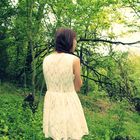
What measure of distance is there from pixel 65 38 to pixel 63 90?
2.14ft

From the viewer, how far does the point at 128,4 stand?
755 inches

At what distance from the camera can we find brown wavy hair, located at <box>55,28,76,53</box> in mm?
4938

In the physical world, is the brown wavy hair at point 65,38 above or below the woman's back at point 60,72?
above

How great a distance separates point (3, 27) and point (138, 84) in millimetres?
8830

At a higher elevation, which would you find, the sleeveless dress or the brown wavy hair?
the brown wavy hair

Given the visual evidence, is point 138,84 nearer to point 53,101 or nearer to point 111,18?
point 111,18

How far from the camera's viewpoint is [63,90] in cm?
514

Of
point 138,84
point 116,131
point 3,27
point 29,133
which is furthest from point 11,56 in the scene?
point 29,133

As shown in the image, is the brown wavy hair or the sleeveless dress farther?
the sleeveless dress

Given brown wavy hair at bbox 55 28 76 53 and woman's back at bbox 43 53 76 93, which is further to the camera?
woman's back at bbox 43 53 76 93

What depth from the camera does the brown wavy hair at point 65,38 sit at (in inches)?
194

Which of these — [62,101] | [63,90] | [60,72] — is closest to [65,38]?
[60,72]

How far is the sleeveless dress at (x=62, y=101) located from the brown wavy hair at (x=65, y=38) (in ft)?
0.30

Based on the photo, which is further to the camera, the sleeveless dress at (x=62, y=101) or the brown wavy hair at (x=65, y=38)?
the sleeveless dress at (x=62, y=101)
